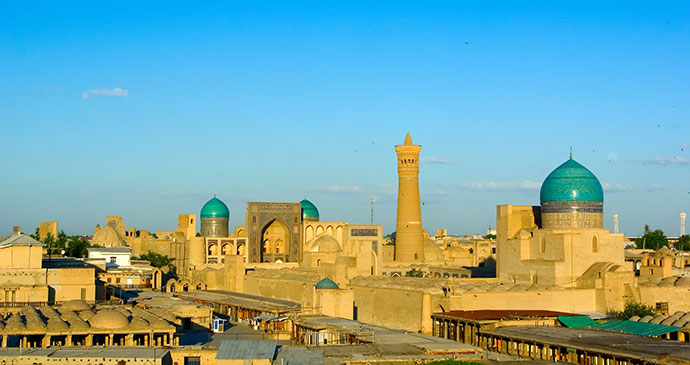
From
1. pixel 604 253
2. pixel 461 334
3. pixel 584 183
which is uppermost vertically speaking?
pixel 584 183

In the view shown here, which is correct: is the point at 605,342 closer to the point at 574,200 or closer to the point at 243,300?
the point at 574,200

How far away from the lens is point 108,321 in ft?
93.1

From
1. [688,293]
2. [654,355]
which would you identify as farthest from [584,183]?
[654,355]

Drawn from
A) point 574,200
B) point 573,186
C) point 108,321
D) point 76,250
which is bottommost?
point 108,321

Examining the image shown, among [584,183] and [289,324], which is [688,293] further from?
[289,324]

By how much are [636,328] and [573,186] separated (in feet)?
33.9

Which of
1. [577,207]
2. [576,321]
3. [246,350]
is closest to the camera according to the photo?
[246,350]

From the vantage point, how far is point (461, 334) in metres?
33.5

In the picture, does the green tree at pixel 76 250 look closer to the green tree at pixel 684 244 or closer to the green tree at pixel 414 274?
the green tree at pixel 414 274

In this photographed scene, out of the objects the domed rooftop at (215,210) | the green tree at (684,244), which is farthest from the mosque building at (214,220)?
the green tree at (684,244)

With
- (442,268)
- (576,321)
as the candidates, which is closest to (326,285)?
(576,321)

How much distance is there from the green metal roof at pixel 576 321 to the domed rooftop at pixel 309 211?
95.9 ft

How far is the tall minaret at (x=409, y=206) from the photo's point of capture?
53.8 m

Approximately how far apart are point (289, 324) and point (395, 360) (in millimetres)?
12099
